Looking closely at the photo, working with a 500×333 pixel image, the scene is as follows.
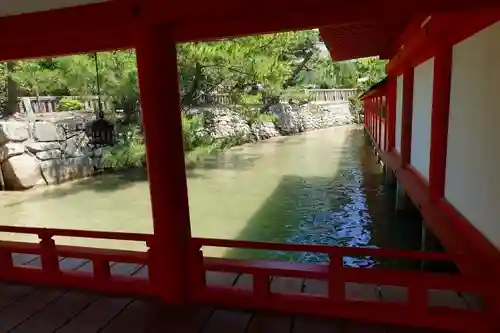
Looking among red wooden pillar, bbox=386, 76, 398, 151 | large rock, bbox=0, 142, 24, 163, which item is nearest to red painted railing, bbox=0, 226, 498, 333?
red wooden pillar, bbox=386, 76, 398, 151

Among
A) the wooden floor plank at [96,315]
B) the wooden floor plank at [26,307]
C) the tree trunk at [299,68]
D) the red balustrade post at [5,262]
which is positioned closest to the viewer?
the wooden floor plank at [96,315]

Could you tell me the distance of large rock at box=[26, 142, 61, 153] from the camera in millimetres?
11375

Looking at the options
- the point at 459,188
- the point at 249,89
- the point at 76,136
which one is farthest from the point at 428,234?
the point at 249,89

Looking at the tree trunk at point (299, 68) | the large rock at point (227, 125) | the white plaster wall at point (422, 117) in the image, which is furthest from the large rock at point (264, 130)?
the white plaster wall at point (422, 117)

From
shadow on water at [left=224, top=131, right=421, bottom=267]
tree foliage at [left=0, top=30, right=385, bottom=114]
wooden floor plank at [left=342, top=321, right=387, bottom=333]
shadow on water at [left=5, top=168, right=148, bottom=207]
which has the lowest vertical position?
shadow on water at [left=224, top=131, right=421, bottom=267]

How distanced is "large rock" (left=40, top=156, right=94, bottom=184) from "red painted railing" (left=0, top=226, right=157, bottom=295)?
9.05 metres

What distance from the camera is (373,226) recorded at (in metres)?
6.84

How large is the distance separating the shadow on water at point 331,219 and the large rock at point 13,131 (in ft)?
23.7

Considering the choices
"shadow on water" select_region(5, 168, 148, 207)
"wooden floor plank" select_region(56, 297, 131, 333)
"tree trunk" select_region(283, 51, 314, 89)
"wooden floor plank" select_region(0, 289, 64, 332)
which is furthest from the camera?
"tree trunk" select_region(283, 51, 314, 89)

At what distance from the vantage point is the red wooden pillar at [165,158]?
247 cm

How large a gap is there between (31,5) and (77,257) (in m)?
1.70

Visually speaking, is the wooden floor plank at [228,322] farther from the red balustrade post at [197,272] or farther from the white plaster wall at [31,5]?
the white plaster wall at [31,5]

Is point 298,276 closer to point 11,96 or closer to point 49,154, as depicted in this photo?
point 49,154

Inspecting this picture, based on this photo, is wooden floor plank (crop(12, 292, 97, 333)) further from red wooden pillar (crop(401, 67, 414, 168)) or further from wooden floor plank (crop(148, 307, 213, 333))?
red wooden pillar (crop(401, 67, 414, 168))
